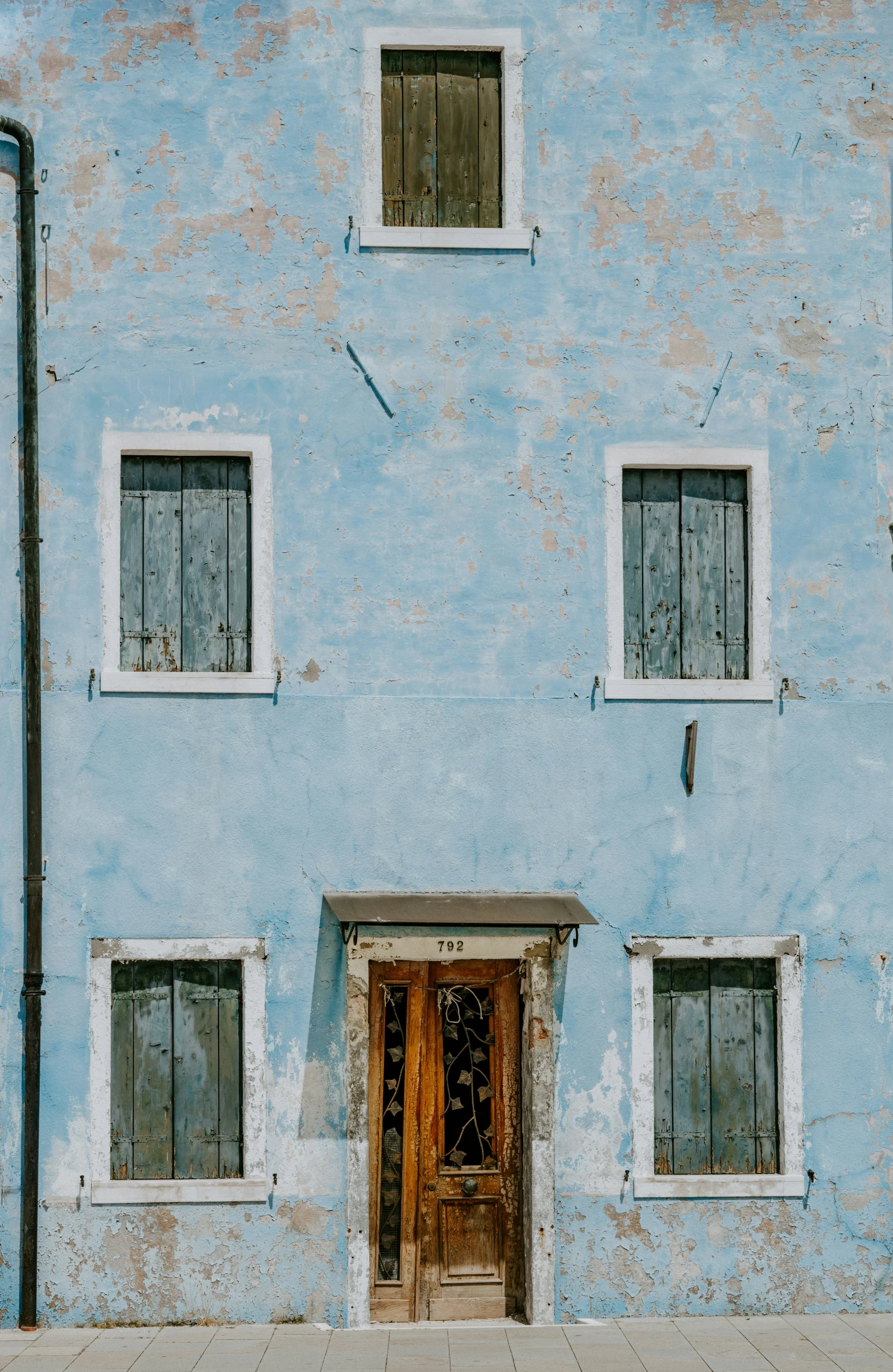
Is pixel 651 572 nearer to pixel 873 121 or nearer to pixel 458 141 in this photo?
pixel 458 141

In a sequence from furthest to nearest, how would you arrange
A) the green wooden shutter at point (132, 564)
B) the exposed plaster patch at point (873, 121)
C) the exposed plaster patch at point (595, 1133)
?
the exposed plaster patch at point (873, 121)
the green wooden shutter at point (132, 564)
the exposed plaster patch at point (595, 1133)

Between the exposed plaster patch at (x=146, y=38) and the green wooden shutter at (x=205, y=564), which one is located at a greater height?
the exposed plaster patch at (x=146, y=38)

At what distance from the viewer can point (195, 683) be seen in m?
9.62

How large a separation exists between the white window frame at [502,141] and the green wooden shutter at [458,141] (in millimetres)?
133

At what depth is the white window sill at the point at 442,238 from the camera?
9883 millimetres

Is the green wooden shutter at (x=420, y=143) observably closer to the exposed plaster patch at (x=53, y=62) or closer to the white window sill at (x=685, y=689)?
the exposed plaster patch at (x=53, y=62)

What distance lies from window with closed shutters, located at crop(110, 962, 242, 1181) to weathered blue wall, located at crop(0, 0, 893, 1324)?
252 millimetres

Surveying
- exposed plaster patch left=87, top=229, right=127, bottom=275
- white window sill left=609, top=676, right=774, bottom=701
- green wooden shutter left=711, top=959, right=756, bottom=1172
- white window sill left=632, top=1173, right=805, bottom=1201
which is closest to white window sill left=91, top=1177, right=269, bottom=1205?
white window sill left=632, top=1173, right=805, bottom=1201

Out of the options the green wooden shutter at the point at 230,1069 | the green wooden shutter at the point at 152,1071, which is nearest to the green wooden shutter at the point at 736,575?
the green wooden shutter at the point at 230,1069

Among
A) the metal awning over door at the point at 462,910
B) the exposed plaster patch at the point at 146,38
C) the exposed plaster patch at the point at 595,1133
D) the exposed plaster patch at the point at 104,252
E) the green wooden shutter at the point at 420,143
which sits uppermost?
the exposed plaster patch at the point at 146,38

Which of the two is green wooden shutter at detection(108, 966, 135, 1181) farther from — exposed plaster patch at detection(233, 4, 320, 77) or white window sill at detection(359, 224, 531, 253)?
exposed plaster patch at detection(233, 4, 320, 77)

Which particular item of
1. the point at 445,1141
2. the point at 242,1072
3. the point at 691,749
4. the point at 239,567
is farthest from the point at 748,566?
the point at 242,1072

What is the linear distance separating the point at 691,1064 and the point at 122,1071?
3.74 meters

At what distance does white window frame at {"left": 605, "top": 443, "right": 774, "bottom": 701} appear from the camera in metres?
9.80
